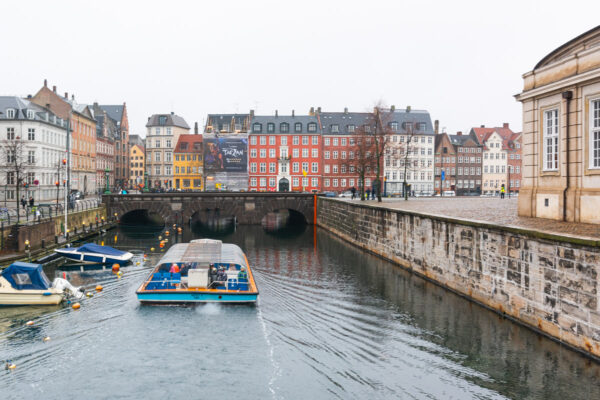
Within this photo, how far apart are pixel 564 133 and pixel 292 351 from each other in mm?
16302

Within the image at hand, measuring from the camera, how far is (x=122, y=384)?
55.0 feet

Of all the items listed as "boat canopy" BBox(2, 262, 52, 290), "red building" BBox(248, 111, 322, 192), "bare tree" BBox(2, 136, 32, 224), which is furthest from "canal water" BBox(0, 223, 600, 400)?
"red building" BBox(248, 111, 322, 192)

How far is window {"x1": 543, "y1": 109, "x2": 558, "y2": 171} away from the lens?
26312 mm

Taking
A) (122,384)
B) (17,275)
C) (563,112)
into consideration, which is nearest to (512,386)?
(122,384)

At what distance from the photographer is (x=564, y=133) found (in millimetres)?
25109

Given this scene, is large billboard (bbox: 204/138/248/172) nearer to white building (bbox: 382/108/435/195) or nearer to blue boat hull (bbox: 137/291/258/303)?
white building (bbox: 382/108/435/195)

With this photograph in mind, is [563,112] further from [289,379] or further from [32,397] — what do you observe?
[32,397]

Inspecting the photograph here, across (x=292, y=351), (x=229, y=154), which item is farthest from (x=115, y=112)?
(x=292, y=351)

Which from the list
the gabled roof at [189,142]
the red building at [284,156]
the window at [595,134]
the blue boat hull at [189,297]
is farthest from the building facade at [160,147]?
the window at [595,134]

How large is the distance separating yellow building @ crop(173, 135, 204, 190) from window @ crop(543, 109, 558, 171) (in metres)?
93.7

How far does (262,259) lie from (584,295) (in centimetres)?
2717

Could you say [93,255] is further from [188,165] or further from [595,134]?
[188,165]

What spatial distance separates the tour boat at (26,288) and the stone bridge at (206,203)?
144ft

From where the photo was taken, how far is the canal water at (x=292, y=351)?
16.4 m
